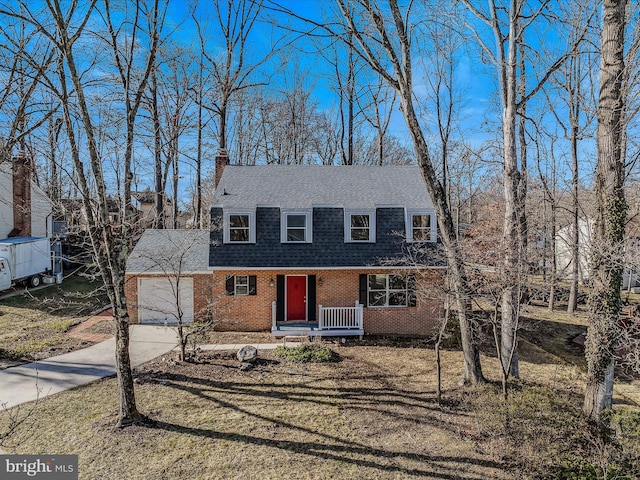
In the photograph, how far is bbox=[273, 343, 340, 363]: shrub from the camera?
1075cm

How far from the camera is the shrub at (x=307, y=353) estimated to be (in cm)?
1075

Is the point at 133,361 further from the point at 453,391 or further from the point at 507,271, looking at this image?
the point at 507,271

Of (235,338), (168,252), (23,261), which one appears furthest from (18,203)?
(235,338)

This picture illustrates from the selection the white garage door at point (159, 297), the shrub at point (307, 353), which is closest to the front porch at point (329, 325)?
the shrub at point (307, 353)

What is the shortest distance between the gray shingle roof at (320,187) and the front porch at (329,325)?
12.7 ft

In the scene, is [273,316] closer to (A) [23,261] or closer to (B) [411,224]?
(B) [411,224]

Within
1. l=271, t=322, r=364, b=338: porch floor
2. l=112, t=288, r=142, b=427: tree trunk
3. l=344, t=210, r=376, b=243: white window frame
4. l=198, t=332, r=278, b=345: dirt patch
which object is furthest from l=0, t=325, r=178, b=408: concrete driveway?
l=344, t=210, r=376, b=243: white window frame

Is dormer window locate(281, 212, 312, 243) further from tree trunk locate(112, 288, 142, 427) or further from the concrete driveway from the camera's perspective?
tree trunk locate(112, 288, 142, 427)

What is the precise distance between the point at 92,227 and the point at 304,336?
805cm

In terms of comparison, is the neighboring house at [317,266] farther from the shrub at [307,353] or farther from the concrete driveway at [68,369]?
the concrete driveway at [68,369]

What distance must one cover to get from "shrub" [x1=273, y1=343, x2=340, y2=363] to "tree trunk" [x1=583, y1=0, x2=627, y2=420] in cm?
638

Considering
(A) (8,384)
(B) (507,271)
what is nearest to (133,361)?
(A) (8,384)

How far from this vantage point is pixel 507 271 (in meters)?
7.40

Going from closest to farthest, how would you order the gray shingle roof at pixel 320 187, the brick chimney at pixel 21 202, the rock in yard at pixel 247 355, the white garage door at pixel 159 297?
the rock in yard at pixel 247 355 → the gray shingle roof at pixel 320 187 → the white garage door at pixel 159 297 → the brick chimney at pixel 21 202
